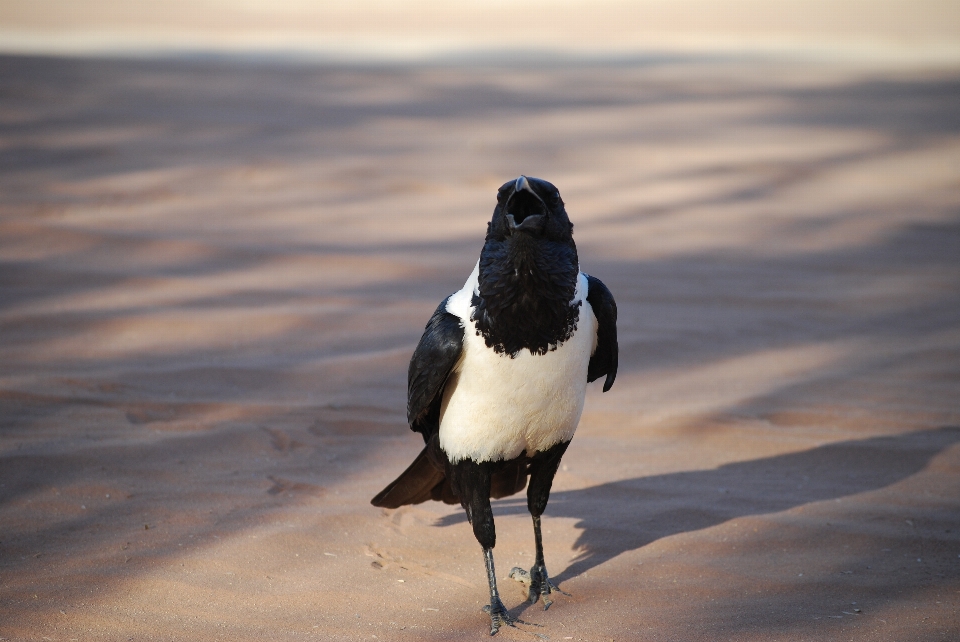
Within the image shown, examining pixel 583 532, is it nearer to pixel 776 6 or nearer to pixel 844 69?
pixel 844 69

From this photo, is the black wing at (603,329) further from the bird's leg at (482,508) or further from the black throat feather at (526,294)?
the bird's leg at (482,508)

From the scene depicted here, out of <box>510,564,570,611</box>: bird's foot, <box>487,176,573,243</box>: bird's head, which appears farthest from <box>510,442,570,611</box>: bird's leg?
<box>487,176,573,243</box>: bird's head

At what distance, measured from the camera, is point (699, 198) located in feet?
30.0

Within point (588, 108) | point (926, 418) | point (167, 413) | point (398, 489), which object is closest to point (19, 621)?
point (398, 489)

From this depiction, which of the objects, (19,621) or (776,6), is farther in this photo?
(776,6)

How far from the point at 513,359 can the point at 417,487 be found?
2.74 ft

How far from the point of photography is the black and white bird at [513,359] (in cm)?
294

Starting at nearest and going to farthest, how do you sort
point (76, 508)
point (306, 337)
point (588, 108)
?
point (76, 508) < point (306, 337) < point (588, 108)

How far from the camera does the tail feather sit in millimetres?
3555

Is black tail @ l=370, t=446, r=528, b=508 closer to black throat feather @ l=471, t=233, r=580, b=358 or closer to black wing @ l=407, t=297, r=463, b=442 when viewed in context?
black wing @ l=407, t=297, r=463, b=442

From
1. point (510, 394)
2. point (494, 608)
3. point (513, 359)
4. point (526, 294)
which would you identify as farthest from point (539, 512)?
point (526, 294)

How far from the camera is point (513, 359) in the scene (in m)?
3.05

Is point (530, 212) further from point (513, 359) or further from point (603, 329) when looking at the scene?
point (603, 329)

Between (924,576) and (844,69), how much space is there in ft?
48.1
